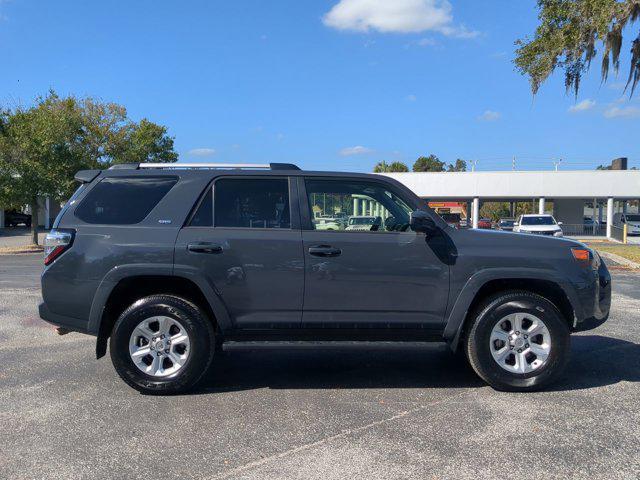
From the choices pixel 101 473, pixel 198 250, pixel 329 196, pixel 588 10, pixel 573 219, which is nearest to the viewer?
pixel 101 473

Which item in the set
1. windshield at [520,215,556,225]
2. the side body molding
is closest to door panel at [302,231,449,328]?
the side body molding

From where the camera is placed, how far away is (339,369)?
17.7ft

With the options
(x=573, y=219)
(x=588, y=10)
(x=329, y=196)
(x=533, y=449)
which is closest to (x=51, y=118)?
(x=588, y=10)

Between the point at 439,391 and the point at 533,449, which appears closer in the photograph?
the point at 533,449

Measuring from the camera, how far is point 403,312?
4.62m

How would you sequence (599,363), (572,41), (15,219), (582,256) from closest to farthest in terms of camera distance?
(582,256), (599,363), (572,41), (15,219)

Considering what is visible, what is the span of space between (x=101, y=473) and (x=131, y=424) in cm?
74

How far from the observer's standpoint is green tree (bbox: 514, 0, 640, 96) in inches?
656

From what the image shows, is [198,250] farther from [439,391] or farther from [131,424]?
[439,391]

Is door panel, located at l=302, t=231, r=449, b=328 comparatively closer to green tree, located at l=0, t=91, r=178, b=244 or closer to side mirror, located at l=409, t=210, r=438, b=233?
side mirror, located at l=409, t=210, r=438, b=233

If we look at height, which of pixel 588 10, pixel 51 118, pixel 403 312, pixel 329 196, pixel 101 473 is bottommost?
pixel 101 473

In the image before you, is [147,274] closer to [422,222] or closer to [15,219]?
[422,222]

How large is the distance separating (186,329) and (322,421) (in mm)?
1379

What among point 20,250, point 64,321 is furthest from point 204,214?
point 20,250
